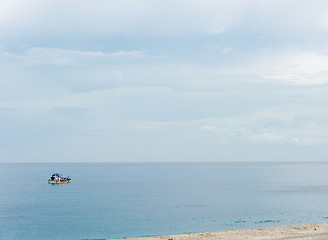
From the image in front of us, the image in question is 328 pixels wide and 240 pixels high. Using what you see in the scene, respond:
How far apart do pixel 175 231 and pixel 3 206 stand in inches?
1844

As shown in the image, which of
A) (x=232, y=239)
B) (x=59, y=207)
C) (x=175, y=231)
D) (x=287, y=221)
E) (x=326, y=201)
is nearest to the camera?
(x=232, y=239)

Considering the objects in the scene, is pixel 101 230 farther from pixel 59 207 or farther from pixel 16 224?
pixel 59 207

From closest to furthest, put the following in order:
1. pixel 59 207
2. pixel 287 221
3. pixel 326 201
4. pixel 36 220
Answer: pixel 287 221, pixel 36 220, pixel 59 207, pixel 326 201

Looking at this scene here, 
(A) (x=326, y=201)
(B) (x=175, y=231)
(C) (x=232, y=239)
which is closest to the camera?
(C) (x=232, y=239)

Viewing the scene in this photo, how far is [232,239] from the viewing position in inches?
1433

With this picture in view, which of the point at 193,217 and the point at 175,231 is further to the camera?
the point at 193,217

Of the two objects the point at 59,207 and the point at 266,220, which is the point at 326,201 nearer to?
the point at 266,220

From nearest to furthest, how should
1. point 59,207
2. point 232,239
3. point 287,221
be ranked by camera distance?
point 232,239, point 287,221, point 59,207

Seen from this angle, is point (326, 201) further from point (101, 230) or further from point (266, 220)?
point (101, 230)

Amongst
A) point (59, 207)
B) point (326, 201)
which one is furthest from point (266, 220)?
point (59, 207)

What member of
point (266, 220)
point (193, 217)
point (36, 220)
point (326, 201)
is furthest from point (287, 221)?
point (36, 220)

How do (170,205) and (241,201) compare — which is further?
(241,201)

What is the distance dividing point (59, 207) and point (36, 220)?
17.3 meters

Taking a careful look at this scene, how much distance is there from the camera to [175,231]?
52.7 metres
